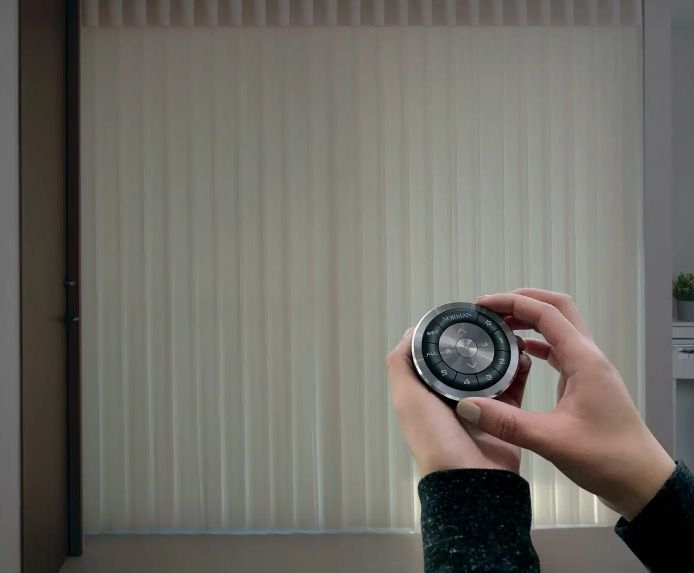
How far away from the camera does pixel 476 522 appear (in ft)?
1.44

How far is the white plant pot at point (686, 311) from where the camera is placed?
3119 mm

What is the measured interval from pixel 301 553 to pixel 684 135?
276 cm

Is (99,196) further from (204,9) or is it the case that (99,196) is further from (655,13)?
(655,13)

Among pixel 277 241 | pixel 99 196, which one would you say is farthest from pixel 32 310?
pixel 277 241

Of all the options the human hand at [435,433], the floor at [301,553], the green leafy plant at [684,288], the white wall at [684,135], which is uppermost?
the white wall at [684,135]

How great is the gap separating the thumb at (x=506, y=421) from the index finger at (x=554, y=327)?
0.06 m

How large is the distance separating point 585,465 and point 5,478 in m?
1.91

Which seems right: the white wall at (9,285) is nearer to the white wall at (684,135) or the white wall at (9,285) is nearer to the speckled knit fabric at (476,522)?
the speckled knit fabric at (476,522)

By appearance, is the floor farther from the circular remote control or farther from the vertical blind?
the circular remote control

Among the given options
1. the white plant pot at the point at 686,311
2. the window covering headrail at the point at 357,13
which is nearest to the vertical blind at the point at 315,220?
the window covering headrail at the point at 357,13

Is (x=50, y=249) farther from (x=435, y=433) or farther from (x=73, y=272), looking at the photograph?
(x=435, y=433)

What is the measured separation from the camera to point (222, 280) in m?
2.69

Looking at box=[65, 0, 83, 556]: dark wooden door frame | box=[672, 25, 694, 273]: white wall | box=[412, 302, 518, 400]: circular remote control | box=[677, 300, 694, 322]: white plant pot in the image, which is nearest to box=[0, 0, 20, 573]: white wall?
box=[65, 0, 83, 556]: dark wooden door frame

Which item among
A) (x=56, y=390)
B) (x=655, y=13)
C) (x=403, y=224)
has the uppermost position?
(x=655, y=13)
